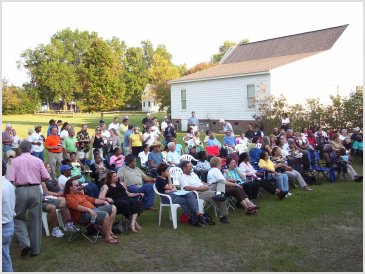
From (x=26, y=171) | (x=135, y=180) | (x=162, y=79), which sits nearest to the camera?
(x=26, y=171)

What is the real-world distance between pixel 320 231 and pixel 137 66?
78.9m

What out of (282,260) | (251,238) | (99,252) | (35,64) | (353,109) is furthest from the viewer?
(35,64)

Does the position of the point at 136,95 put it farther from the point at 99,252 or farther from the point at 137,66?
the point at 99,252

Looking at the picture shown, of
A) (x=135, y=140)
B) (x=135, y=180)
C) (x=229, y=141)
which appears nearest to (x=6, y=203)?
(x=135, y=180)

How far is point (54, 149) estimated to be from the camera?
455 inches

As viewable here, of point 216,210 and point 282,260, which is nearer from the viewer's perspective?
point 282,260

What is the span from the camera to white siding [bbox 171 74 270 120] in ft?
81.7

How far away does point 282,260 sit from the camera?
5.98m

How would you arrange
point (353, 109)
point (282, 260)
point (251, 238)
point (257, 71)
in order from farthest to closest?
point (257, 71)
point (353, 109)
point (251, 238)
point (282, 260)

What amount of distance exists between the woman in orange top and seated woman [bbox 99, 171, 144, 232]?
396 mm

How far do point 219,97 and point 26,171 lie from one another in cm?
2133

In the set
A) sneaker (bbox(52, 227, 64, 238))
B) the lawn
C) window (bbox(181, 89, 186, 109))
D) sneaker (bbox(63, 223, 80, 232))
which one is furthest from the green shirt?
window (bbox(181, 89, 186, 109))

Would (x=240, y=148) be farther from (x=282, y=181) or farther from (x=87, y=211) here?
(x=87, y=211)

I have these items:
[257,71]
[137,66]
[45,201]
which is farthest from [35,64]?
[45,201]
